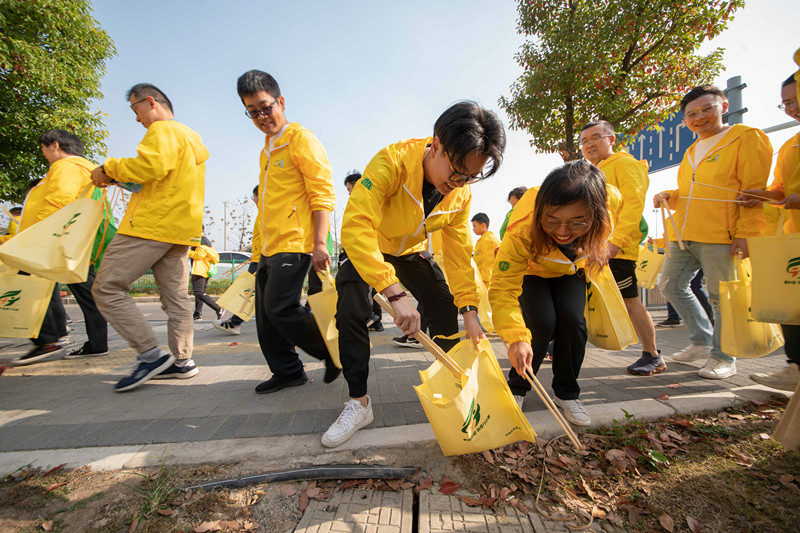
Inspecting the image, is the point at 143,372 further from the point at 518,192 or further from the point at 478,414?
the point at 518,192

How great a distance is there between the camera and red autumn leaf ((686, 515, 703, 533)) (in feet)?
4.08

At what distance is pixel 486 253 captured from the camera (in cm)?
501

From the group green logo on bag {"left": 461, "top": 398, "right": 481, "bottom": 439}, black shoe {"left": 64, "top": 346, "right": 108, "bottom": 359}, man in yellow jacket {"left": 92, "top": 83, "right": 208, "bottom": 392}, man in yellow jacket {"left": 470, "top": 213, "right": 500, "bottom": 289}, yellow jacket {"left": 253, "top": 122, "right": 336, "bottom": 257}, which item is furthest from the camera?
man in yellow jacket {"left": 470, "top": 213, "right": 500, "bottom": 289}

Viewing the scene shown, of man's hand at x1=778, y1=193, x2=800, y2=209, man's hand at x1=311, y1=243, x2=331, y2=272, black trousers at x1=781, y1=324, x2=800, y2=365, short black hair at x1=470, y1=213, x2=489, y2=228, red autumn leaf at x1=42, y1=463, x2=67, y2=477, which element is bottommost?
red autumn leaf at x1=42, y1=463, x2=67, y2=477

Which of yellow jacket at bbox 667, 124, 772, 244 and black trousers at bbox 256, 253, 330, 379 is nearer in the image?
black trousers at bbox 256, 253, 330, 379

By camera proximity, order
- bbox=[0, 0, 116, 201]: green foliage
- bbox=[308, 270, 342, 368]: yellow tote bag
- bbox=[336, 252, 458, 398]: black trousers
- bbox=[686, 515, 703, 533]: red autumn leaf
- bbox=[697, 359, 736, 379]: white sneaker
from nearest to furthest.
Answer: bbox=[686, 515, 703, 533]: red autumn leaf
bbox=[336, 252, 458, 398]: black trousers
bbox=[308, 270, 342, 368]: yellow tote bag
bbox=[697, 359, 736, 379]: white sneaker
bbox=[0, 0, 116, 201]: green foliage

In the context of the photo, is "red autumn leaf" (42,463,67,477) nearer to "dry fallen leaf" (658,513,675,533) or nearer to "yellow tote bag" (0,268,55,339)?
"yellow tote bag" (0,268,55,339)

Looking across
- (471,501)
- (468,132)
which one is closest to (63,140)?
(468,132)

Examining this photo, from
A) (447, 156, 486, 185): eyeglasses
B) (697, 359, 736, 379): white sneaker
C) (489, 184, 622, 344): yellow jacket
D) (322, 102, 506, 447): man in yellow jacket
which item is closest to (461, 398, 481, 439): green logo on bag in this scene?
(322, 102, 506, 447): man in yellow jacket

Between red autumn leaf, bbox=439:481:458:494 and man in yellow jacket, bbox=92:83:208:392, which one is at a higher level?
man in yellow jacket, bbox=92:83:208:392

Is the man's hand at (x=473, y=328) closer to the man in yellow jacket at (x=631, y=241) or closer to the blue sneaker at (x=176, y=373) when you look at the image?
the man in yellow jacket at (x=631, y=241)

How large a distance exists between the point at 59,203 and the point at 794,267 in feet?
17.3

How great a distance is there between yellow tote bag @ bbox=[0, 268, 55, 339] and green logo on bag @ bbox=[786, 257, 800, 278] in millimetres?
5104

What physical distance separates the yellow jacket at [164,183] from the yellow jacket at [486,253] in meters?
3.55
